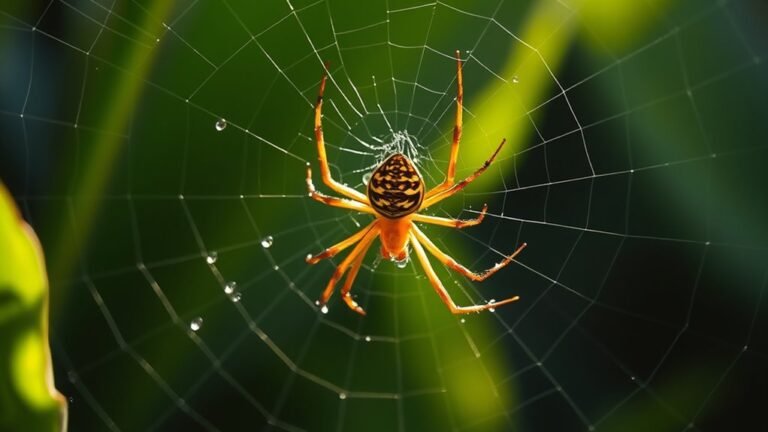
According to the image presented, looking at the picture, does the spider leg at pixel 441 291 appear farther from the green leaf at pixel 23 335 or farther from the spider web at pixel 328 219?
the green leaf at pixel 23 335

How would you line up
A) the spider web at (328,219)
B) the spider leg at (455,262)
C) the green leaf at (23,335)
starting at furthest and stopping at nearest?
1. the spider leg at (455,262)
2. the spider web at (328,219)
3. the green leaf at (23,335)

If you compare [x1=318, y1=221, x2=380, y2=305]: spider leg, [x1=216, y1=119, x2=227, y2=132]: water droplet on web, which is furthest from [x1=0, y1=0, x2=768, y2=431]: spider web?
[x1=318, y1=221, x2=380, y2=305]: spider leg

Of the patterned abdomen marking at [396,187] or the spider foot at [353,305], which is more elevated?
the patterned abdomen marking at [396,187]

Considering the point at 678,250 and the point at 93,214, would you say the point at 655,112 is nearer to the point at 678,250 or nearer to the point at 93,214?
the point at 678,250

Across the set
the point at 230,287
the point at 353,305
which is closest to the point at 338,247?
the point at 353,305

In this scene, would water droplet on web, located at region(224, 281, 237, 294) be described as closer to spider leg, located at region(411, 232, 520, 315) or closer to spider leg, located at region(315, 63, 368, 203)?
spider leg, located at region(315, 63, 368, 203)

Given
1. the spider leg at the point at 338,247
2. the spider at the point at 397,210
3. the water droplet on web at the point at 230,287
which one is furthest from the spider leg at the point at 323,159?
the water droplet on web at the point at 230,287

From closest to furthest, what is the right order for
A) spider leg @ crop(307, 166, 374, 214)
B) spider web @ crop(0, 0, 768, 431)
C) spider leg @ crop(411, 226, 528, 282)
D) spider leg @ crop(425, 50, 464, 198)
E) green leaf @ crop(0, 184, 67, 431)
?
green leaf @ crop(0, 184, 67, 431), spider web @ crop(0, 0, 768, 431), spider leg @ crop(425, 50, 464, 198), spider leg @ crop(307, 166, 374, 214), spider leg @ crop(411, 226, 528, 282)
